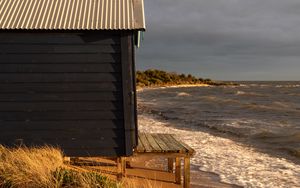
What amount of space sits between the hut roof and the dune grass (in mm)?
2554

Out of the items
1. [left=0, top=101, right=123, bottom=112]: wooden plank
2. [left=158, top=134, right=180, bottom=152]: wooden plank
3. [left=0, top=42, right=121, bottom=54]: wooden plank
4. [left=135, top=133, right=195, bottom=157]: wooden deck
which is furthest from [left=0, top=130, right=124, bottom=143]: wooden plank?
[left=0, top=42, right=121, bottom=54]: wooden plank

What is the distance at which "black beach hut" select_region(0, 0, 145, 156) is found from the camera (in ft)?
28.6

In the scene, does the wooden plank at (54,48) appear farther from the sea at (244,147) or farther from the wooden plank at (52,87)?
the sea at (244,147)

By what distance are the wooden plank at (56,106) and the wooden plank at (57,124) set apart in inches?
9.6

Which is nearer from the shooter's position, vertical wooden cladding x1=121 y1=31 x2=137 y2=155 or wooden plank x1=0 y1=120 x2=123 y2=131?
vertical wooden cladding x1=121 y1=31 x2=137 y2=155

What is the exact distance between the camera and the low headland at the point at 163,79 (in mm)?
108500

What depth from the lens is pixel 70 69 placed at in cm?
880

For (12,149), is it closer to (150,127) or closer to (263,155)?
(263,155)

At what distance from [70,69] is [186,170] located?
10.3ft

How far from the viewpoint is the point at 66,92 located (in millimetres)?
8836

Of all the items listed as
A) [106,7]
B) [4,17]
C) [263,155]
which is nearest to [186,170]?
[106,7]

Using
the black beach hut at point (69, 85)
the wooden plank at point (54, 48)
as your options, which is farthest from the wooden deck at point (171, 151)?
the wooden plank at point (54, 48)

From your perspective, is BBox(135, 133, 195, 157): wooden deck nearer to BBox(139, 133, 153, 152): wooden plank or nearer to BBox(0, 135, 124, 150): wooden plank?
BBox(139, 133, 153, 152): wooden plank

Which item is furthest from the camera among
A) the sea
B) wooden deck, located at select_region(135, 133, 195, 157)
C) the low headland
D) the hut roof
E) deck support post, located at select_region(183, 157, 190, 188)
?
the low headland
